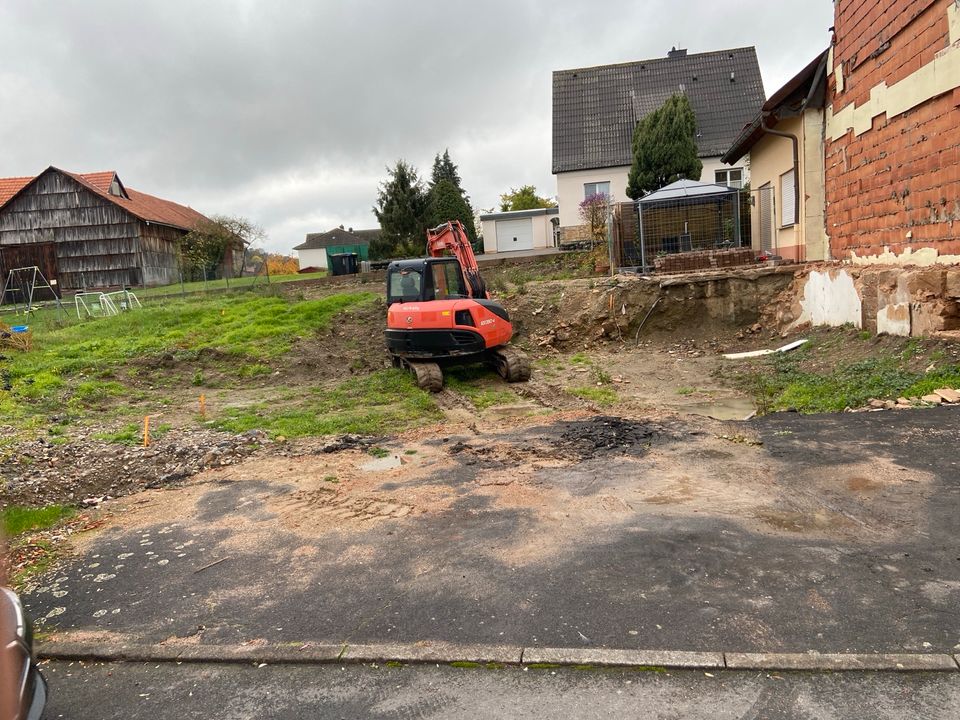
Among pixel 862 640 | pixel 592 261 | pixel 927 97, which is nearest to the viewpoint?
pixel 862 640

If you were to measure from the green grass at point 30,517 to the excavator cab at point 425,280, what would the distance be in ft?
25.6

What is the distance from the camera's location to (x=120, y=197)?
1519 inches

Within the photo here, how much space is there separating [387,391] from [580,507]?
774cm

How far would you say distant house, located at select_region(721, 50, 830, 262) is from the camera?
14.2m

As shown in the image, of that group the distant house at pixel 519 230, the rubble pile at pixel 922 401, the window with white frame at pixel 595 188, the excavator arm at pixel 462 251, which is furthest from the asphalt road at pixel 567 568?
the distant house at pixel 519 230

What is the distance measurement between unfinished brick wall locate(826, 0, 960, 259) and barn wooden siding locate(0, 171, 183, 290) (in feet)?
111

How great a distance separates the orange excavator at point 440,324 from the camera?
13203mm

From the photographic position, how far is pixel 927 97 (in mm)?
9820

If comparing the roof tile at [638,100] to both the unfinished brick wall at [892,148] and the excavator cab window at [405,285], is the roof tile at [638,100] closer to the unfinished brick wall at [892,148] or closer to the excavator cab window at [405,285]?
the unfinished brick wall at [892,148]

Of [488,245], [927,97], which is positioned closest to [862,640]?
[927,97]

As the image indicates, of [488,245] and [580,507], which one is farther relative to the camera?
[488,245]

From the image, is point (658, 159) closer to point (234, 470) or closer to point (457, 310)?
point (457, 310)

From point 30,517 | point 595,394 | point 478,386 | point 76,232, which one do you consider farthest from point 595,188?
point 30,517

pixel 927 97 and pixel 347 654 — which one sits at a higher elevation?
pixel 927 97
